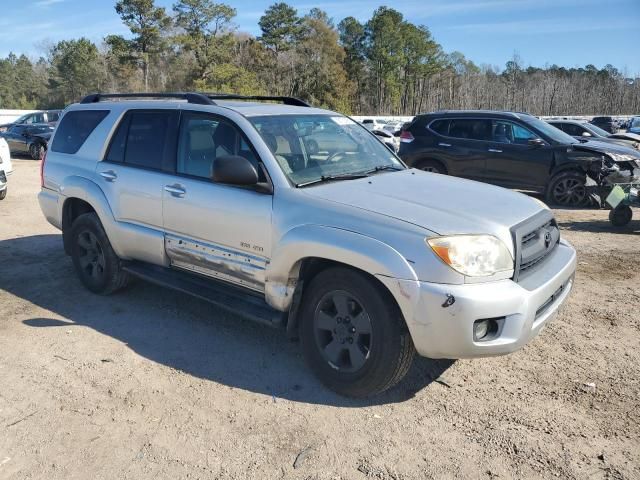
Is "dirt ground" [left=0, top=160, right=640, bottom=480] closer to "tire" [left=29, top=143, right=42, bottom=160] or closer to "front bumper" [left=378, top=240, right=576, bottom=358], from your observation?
"front bumper" [left=378, top=240, right=576, bottom=358]

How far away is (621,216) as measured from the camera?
8.51m

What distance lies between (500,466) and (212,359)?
2.15 m

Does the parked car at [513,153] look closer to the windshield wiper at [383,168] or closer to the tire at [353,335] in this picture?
the windshield wiper at [383,168]

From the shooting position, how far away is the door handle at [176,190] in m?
4.28

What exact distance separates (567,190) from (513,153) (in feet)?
3.98

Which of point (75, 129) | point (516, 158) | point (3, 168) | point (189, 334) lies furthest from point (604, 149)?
point (3, 168)

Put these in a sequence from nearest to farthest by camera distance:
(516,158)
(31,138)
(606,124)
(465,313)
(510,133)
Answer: (465,313)
(516,158)
(510,133)
(31,138)
(606,124)

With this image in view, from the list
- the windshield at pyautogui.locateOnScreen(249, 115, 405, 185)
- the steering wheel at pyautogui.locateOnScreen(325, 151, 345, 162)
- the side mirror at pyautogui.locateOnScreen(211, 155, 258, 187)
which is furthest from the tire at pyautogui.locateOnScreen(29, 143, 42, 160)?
the side mirror at pyautogui.locateOnScreen(211, 155, 258, 187)

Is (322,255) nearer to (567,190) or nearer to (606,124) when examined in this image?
(567,190)

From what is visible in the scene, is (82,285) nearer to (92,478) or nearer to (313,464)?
(92,478)

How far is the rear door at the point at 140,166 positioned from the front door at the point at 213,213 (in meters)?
0.12

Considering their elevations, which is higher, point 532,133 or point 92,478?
point 532,133

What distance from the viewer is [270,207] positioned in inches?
146

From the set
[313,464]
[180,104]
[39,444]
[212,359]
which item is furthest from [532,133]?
[39,444]
